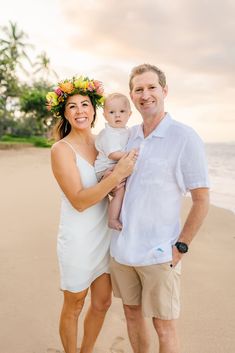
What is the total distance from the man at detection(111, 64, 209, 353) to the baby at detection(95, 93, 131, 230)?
0.09 metres

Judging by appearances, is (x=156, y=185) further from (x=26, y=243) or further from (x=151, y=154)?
(x=26, y=243)

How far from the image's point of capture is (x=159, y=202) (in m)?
2.32

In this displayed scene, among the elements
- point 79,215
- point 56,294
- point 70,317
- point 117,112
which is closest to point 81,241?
point 79,215

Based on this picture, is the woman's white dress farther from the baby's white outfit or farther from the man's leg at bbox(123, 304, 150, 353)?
the man's leg at bbox(123, 304, 150, 353)

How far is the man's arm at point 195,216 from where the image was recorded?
7.50 ft

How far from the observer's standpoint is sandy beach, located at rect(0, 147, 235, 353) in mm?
3284

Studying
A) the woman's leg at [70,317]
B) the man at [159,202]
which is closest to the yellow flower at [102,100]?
the man at [159,202]

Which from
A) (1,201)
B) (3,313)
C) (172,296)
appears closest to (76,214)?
(172,296)

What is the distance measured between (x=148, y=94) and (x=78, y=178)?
711 mm

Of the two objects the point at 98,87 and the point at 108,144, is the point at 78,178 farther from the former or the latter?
the point at 98,87

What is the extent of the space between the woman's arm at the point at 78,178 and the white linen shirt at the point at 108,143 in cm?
17

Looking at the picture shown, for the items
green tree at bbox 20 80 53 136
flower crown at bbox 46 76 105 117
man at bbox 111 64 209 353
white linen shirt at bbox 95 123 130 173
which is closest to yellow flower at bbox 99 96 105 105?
flower crown at bbox 46 76 105 117

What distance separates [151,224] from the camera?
7.69ft

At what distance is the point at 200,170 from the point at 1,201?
23.9ft
